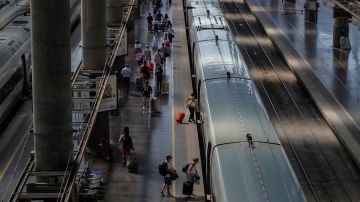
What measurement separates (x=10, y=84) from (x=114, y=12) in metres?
9.07

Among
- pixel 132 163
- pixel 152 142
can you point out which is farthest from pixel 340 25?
pixel 132 163

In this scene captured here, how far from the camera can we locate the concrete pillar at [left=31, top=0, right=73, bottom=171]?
15758 mm

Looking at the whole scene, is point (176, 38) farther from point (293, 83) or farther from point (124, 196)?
point (124, 196)

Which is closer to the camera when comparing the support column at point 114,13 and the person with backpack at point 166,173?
the person with backpack at point 166,173

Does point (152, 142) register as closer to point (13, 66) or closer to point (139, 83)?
point (139, 83)

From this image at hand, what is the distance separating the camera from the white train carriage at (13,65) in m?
29.2

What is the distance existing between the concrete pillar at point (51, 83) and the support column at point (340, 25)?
30.7m

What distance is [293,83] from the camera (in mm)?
38125

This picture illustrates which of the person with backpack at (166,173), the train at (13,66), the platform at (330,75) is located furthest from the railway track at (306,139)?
the train at (13,66)

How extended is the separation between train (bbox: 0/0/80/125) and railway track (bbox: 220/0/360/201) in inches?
441

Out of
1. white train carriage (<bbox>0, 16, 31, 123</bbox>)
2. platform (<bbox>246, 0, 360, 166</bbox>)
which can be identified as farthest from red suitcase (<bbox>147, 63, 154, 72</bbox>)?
platform (<bbox>246, 0, 360, 166</bbox>)

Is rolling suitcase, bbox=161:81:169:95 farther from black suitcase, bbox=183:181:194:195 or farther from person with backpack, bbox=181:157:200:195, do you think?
black suitcase, bbox=183:181:194:195

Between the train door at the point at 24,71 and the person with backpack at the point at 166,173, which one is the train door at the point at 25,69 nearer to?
the train door at the point at 24,71

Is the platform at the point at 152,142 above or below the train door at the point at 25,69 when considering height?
below
